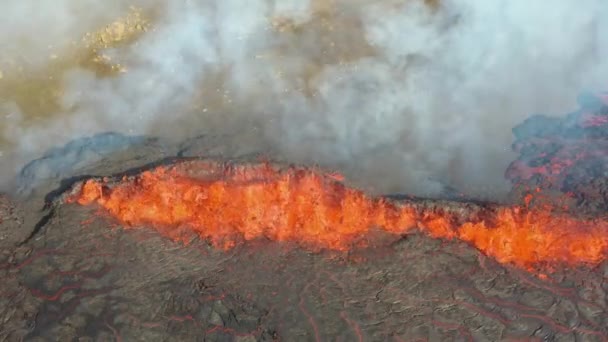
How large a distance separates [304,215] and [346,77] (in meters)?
4.28

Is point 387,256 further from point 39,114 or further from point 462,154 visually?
point 39,114

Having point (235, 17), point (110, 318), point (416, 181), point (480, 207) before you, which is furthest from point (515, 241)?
point (235, 17)

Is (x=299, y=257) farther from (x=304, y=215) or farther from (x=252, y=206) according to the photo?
(x=252, y=206)

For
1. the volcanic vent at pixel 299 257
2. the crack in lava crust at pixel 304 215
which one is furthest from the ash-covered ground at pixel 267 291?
the crack in lava crust at pixel 304 215

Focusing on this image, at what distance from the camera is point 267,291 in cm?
895

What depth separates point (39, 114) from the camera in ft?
41.0

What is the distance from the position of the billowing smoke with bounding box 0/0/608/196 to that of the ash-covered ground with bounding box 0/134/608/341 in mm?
1753

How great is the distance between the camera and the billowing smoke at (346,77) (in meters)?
11.3

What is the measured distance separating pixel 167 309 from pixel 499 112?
25.6 feet

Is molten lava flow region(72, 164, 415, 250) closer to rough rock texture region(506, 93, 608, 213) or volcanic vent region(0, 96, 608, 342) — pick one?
volcanic vent region(0, 96, 608, 342)

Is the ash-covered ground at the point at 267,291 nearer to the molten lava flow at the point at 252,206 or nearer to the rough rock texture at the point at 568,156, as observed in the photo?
the molten lava flow at the point at 252,206

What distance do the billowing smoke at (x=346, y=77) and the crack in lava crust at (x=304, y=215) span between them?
0.66m

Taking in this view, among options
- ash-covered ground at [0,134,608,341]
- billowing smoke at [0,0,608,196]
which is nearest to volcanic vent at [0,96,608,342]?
ash-covered ground at [0,134,608,341]

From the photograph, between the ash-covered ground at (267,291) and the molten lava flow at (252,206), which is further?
the molten lava flow at (252,206)
